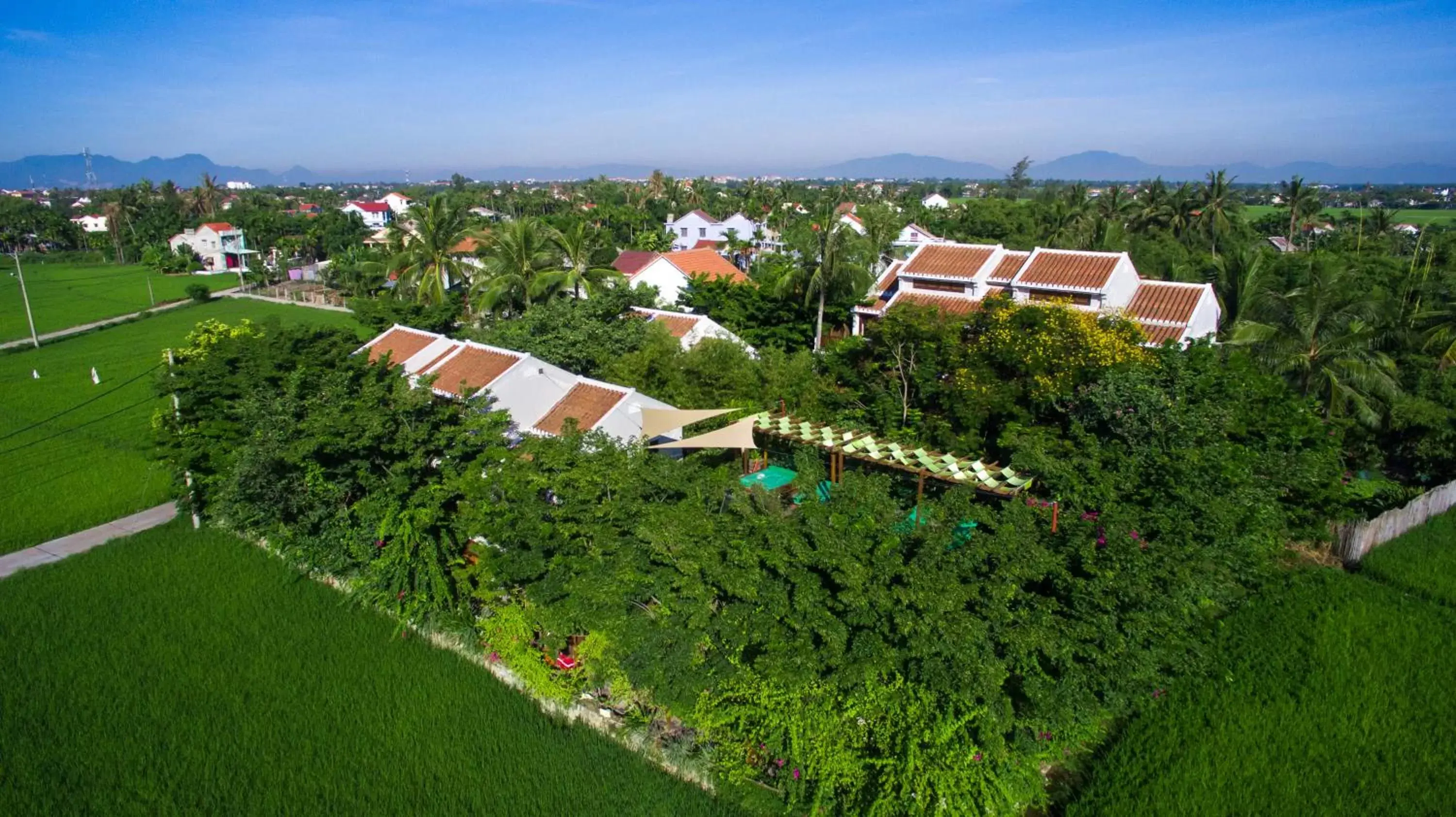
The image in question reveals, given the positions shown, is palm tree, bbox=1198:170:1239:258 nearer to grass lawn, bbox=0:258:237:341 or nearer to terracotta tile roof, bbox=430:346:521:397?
terracotta tile roof, bbox=430:346:521:397

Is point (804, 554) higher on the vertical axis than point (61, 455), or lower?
higher

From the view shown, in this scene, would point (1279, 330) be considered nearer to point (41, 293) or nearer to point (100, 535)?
point (100, 535)

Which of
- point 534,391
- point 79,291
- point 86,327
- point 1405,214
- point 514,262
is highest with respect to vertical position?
point 514,262

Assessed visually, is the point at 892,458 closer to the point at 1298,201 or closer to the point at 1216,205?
the point at 1216,205

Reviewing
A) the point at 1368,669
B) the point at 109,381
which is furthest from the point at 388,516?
the point at 109,381

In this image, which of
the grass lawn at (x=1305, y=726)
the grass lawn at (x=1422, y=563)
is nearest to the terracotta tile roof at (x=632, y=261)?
the grass lawn at (x=1422, y=563)

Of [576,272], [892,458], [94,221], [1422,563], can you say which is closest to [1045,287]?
[892,458]
